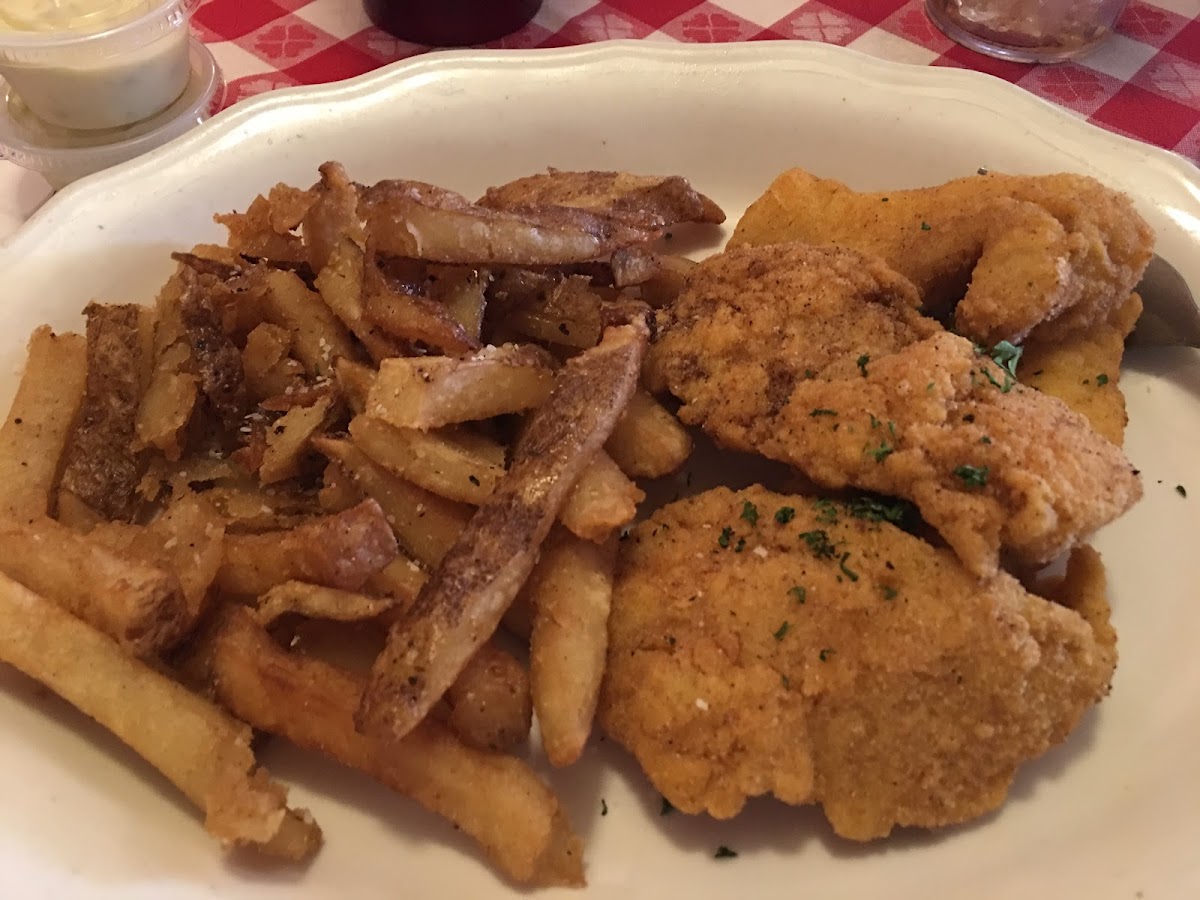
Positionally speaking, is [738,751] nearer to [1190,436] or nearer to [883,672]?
[883,672]

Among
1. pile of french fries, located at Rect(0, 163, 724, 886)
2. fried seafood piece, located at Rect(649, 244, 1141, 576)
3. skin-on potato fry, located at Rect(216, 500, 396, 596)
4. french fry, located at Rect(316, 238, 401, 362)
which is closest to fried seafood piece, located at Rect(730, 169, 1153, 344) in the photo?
A: fried seafood piece, located at Rect(649, 244, 1141, 576)

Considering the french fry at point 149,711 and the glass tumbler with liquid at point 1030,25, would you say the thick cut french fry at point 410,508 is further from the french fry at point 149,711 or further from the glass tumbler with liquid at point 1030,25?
the glass tumbler with liquid at point 1030,25

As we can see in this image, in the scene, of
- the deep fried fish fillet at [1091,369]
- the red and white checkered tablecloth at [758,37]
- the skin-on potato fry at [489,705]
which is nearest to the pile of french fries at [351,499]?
the skin-on potato fry at [489,705]

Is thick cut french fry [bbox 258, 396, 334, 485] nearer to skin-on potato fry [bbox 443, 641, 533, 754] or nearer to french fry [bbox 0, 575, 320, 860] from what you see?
french fry [bbox 0, 575, 320, 860]

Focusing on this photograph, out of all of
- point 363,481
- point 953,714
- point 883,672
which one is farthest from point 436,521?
point 953,714

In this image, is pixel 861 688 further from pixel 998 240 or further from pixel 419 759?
pixel 998 240

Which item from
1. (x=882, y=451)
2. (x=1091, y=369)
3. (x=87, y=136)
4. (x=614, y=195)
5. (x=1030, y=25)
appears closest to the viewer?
(x=882, y=451)

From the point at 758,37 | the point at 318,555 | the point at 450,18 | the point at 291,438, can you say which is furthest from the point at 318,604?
the point at 758,37
